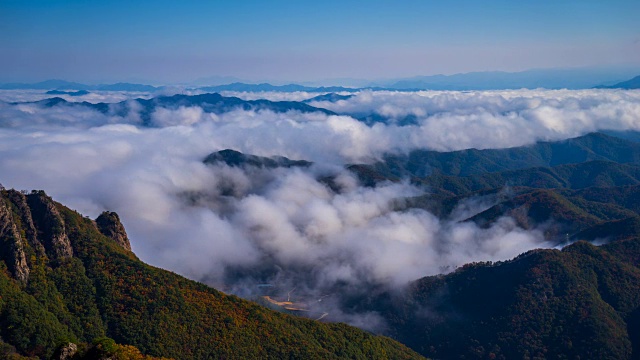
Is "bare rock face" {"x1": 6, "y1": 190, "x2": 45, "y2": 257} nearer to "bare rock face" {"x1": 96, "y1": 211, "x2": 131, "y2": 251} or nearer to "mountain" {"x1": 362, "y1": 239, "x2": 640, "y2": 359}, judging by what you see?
"bare rock face" {"x1": 96, "y1": 211, "x2": 131, "y2": 251}

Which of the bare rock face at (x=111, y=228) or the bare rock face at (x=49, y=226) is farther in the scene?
the bare rock face at (x=111, y=228)

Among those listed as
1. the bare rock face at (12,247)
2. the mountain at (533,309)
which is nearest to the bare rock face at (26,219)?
the bare rock face at (12,247)

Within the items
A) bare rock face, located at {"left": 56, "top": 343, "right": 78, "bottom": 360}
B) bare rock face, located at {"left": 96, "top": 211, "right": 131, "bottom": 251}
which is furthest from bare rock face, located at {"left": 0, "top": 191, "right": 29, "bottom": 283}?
bare rock face, located at {"left": 56, "top": 343, "right": 78, "bottom": 360}

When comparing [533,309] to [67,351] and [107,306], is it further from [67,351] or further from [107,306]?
[67,351]

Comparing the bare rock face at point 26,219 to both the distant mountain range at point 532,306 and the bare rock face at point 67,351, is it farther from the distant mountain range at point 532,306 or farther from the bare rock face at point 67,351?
the distant mountain range at point 532,306

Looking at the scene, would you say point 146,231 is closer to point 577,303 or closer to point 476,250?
point 476,250

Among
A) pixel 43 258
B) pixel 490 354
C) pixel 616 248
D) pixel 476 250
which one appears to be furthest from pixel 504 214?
pixel 43 258
